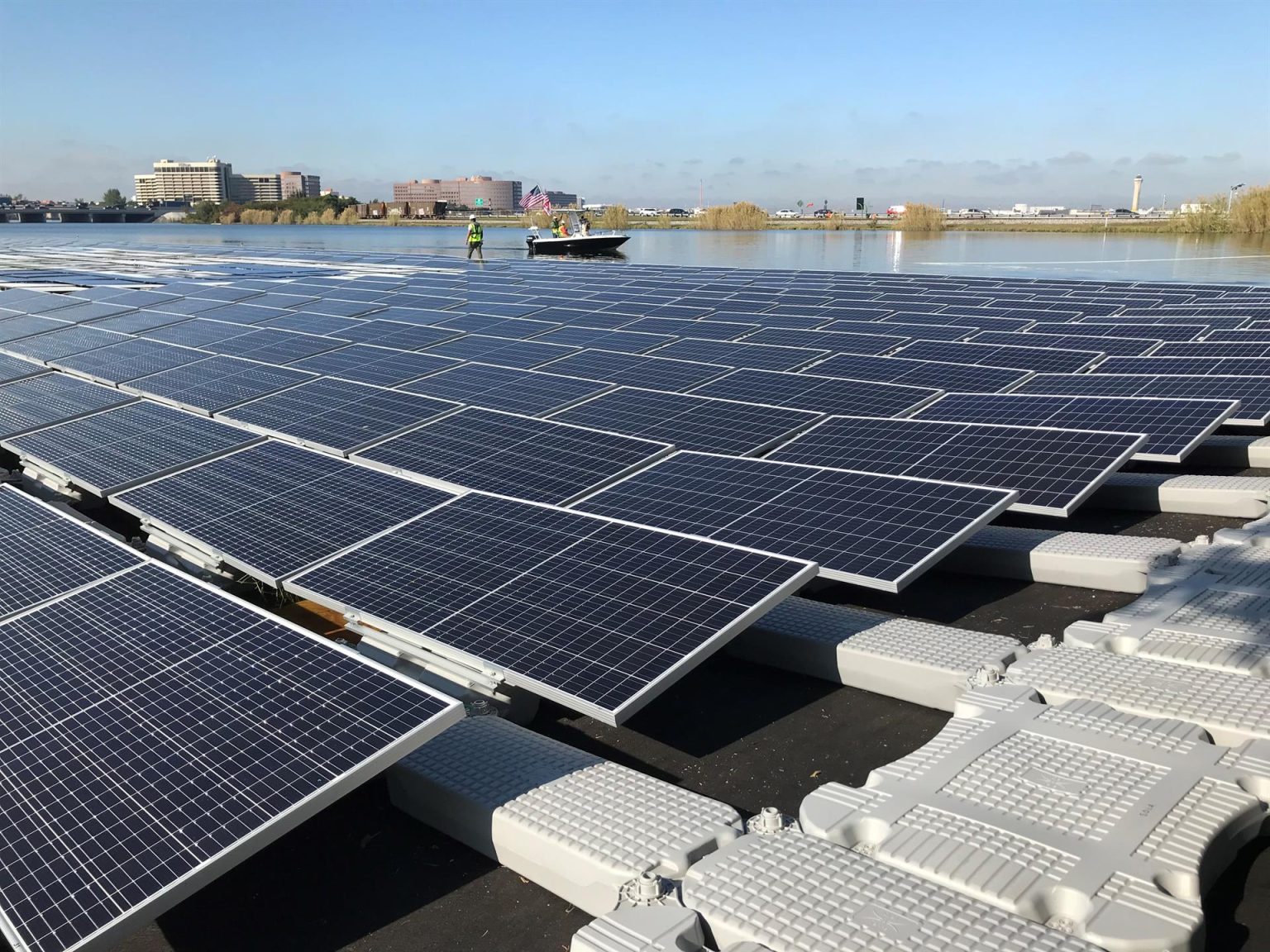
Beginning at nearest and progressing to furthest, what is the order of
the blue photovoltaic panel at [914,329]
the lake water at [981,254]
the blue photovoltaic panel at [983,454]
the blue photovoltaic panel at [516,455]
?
1. the blue photovoltaic panel at [983,454]
2. the blue photovoltaic panel at [516,455]
3. the blue photovoltaic panel at [914,329]
4. the lake water at [981,254]

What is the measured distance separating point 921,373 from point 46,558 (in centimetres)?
1410

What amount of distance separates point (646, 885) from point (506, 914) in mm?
1069

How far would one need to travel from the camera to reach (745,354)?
19.1m

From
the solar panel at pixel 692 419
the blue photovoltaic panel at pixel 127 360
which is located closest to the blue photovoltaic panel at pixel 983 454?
the solar panel at pixel 692 419

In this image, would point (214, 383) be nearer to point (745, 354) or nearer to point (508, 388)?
point (508, 388)

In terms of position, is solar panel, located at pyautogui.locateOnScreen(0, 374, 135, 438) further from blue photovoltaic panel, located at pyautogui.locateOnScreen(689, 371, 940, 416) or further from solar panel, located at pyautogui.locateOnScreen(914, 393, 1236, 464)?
solar panel, located at pyautogui.locateOnScreen(914, 393, 1236, 464)

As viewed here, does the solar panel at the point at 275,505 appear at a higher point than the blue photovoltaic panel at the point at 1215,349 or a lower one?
lower

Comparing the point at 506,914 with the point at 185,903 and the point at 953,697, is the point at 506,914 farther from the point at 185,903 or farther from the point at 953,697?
the point at 953,697

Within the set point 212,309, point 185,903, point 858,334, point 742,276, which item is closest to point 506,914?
point 185,903

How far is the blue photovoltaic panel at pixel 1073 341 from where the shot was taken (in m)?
19.8

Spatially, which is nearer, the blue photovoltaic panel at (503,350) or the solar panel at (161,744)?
the solar panel at (161,744)

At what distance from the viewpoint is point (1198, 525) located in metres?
11.6

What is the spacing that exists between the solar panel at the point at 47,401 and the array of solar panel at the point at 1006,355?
14.9 m

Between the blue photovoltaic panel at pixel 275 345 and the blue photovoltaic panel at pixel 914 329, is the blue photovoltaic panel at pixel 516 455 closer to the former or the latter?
the blue photovoltaic panel at pixel 275 345
